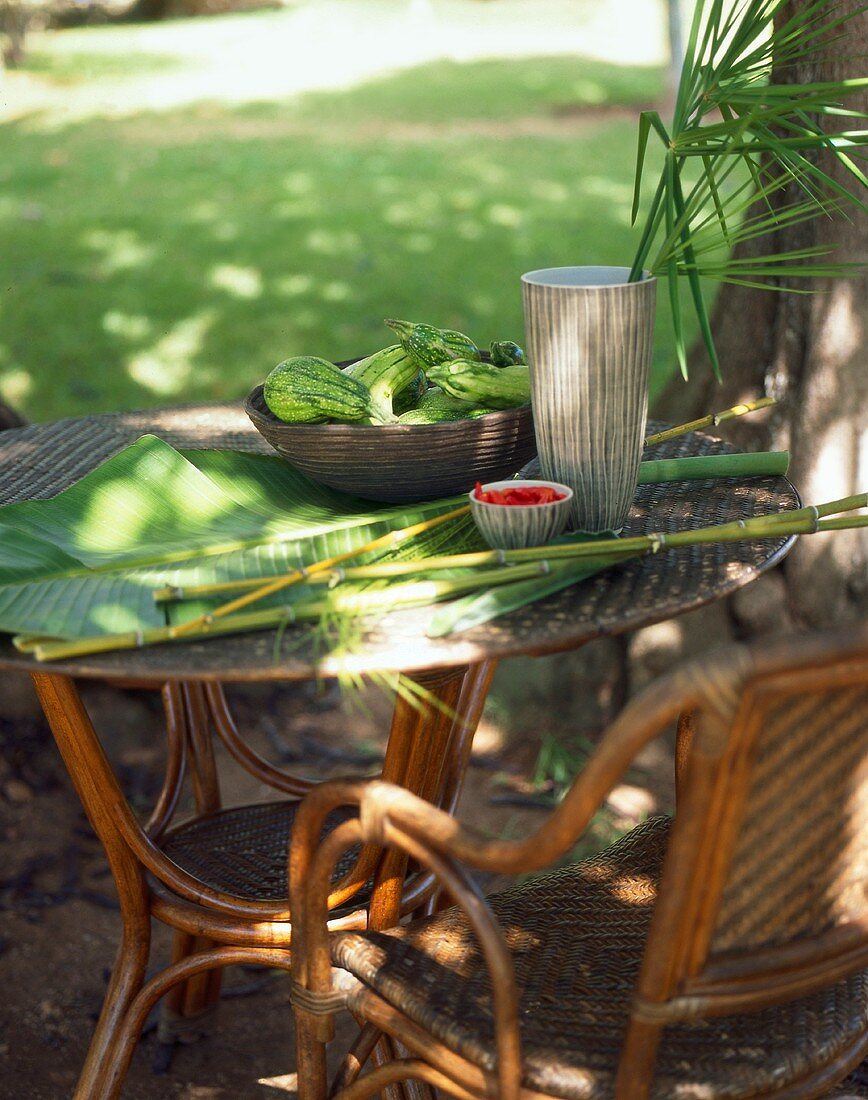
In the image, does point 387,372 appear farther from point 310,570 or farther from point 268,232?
point 268,232

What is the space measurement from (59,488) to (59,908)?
127 cm

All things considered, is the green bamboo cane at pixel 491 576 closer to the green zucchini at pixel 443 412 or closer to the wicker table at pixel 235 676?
the wicker table at pixel 235 676

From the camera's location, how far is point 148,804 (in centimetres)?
317

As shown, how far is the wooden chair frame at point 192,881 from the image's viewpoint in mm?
1655

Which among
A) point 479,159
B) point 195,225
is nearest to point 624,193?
point 479,159

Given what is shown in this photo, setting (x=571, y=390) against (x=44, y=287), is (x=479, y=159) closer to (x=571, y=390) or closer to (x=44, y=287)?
(x=44, y=287)

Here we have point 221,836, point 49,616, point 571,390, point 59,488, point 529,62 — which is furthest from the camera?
point 529,62

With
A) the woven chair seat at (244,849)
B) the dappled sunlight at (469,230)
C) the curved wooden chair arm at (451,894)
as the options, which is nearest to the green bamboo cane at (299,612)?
the curved wooden chair arm at (451,894)

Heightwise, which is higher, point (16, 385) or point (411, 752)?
point (411, 752)

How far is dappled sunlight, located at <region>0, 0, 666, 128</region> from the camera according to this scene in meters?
11.5

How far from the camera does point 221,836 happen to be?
82.0 inches

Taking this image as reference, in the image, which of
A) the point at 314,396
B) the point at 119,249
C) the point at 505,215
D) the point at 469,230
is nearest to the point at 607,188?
the point at 505,215

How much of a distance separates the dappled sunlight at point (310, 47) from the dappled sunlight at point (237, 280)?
4.88m

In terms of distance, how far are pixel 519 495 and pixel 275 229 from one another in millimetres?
5904
